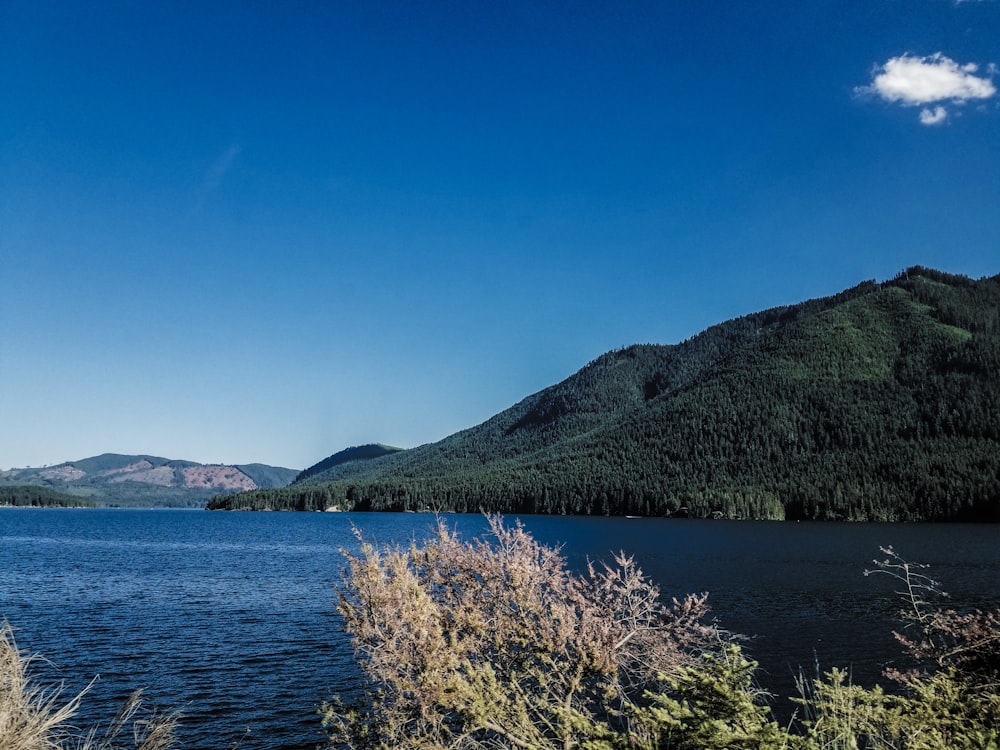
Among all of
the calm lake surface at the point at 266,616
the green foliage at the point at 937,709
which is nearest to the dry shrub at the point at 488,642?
the green foliage at the point at 937,709

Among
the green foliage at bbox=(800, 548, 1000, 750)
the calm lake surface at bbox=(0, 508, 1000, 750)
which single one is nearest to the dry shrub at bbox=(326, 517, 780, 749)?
the green foliage at bbox=(800, 548, 1000, 750)

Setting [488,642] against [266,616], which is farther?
[266,616]

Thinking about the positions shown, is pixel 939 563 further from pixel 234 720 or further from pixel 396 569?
pixel 396 569

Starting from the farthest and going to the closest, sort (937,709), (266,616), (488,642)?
(266,616) → (488,642) → (937,709)

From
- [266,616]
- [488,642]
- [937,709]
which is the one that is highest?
[488,642]

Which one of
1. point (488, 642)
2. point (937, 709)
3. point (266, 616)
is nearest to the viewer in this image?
point (937, 709)

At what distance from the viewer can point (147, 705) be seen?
25.7m

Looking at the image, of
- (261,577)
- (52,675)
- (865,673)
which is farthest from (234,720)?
(261,577)

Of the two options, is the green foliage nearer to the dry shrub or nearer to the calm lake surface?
the dry shrub

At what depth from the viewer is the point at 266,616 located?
4159cm

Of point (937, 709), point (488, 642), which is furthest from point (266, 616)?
point (937, 709)

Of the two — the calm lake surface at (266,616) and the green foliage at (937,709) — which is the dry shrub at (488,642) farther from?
the calm lake surface at (266,616)

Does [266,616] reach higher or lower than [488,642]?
lower

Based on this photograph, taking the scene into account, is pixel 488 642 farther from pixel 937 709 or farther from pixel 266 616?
pixel 266 616
